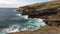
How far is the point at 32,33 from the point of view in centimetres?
2792

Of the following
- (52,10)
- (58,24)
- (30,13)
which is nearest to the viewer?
(58,24)

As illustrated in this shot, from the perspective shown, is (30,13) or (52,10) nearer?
(52,10)

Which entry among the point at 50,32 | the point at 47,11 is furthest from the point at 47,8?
the point at 50,32

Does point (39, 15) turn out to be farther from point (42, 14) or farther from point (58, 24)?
point (58, 24)

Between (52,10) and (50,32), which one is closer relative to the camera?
(50,32)

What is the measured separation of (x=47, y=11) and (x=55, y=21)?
21.0 metres

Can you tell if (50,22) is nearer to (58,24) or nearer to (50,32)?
(58,24)

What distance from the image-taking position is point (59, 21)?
3716 centimetres

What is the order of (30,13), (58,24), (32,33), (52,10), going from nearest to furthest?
(32,33), (58,24), (52,10), (30,13)

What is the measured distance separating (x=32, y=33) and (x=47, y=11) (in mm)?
31361

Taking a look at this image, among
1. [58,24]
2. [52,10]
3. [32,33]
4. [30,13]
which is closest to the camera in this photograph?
[32,33]

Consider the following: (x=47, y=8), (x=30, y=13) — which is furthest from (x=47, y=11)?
(x=30, y=13)

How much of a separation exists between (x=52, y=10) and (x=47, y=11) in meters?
1.73

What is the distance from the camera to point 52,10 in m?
57.8
